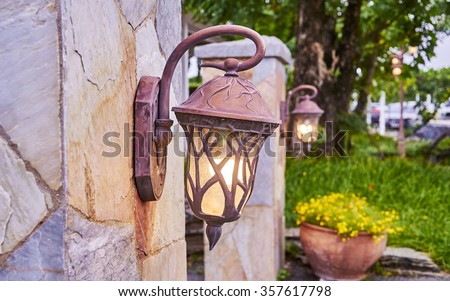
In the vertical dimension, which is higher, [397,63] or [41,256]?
[397,63]

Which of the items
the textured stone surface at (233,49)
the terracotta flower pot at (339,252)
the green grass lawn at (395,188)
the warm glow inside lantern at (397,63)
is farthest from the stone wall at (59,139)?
the warm glow inside lantern at (397,63)

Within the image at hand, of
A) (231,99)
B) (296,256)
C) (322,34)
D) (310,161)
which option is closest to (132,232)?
(231,99)

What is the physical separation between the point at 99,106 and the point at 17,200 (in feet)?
0.81

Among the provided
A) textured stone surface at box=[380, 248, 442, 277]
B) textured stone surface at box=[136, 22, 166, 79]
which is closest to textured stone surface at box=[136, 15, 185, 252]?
textured stone surface at box=[136, 22, 166, 79]

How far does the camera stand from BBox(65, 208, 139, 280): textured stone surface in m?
0.86

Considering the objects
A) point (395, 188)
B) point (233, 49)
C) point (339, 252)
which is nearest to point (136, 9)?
point (233, 49)

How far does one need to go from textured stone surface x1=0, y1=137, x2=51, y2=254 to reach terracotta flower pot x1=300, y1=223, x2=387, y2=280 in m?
3.24

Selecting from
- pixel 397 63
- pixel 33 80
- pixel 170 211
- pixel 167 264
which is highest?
pixel 397 63

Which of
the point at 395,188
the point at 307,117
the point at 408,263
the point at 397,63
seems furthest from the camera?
the point at 397,63

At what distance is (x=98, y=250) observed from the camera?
3.20ft

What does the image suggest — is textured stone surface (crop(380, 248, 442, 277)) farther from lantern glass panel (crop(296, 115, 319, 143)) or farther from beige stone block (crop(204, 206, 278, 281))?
lantern glass panel (crop(296, 115, 319, 143))

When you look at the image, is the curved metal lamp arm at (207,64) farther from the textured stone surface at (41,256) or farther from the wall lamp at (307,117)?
the wall lamp at (307,117)

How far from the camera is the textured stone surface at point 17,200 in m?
0.84

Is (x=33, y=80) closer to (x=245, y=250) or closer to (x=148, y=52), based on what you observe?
(x=148, y=52)
